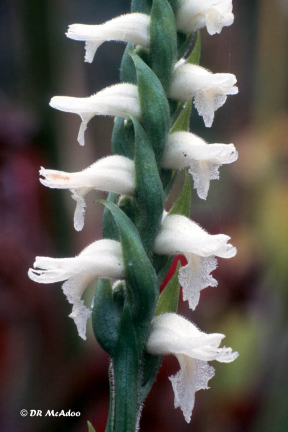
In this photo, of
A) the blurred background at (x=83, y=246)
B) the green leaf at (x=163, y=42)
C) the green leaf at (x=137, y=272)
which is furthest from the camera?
the blurred background at (x=83, y=246)

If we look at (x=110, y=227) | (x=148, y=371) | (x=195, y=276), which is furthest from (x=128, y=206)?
(x=148, y=371)

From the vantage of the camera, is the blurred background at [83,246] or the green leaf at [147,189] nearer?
the green leaf at [147,189]

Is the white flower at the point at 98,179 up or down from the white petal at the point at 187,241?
up

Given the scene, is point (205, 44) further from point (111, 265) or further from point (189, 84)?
point (111, 265)

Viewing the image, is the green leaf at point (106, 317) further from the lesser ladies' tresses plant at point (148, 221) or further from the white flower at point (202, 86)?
the white flower at point (202, 86)

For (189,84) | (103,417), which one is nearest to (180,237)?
(189,84)

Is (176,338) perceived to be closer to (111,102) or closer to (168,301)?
(168,301)

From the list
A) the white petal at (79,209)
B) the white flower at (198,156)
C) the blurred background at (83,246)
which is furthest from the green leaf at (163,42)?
the blurred background at (83,246)
